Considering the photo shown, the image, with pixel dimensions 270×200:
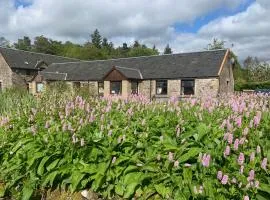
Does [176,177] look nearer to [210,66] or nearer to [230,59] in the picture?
[210,66]

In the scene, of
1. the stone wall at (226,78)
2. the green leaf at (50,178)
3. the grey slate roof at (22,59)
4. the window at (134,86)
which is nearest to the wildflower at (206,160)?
the green leaf at (50,178)

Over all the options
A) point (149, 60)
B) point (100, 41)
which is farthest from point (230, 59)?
point (100, 41)

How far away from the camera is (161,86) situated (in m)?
37.5

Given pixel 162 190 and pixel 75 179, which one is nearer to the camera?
pixel 162 190

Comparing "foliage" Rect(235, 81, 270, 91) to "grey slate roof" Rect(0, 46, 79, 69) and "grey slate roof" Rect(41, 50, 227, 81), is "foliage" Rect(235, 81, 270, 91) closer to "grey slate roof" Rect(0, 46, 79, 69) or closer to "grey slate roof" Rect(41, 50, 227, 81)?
"grey slate roof" Rect(41, 50, 227, 81)

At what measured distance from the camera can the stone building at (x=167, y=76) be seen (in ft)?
114

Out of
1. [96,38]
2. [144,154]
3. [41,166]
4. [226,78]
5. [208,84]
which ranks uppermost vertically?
[96,38]

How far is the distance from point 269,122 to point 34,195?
3.03m

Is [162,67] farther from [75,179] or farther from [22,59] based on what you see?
[75,179]

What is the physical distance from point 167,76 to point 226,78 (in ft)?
19.9

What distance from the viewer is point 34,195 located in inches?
178

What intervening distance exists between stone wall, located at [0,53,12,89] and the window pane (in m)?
21.3

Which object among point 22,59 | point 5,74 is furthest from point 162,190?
point 22,59

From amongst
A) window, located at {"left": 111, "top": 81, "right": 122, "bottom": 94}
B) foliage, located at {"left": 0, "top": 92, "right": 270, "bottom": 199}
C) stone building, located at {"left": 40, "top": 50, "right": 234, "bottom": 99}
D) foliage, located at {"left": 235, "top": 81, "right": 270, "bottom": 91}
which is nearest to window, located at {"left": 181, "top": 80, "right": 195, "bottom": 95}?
stone building, located at {"left": 40, "top": 50, "right": 234, "bottom": 99}
